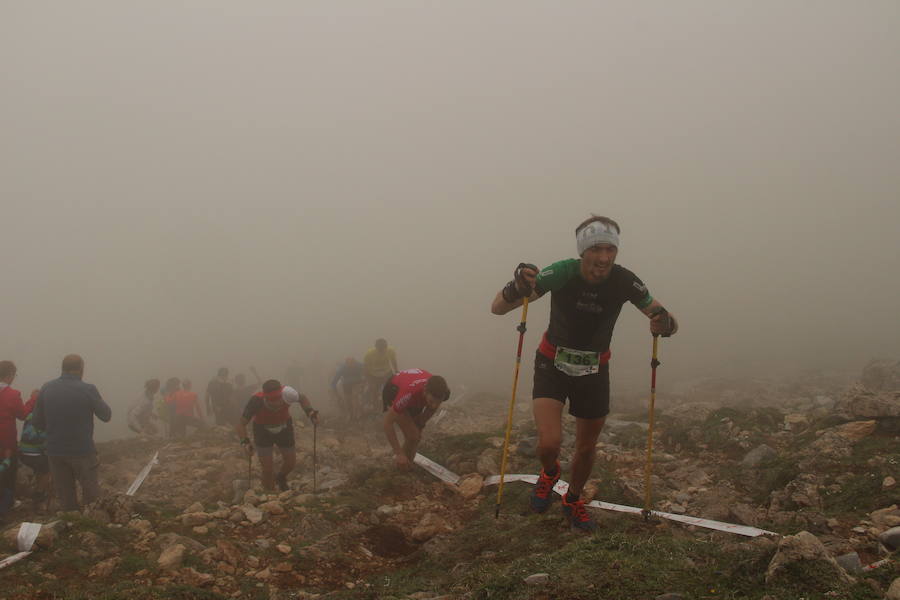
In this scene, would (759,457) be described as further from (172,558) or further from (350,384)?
(350,384)

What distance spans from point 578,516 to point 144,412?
56.5 ft

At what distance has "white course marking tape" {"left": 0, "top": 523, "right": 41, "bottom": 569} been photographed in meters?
6.15

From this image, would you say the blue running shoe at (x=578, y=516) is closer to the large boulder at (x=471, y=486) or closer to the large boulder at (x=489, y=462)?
the large boulder at (x=471, y=486)

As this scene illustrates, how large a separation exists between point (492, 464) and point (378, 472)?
76.4 inches

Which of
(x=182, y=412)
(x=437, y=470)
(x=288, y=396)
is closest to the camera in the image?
(x=437, y=470)

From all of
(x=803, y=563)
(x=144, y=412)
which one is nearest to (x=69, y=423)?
(x=144, y=412)

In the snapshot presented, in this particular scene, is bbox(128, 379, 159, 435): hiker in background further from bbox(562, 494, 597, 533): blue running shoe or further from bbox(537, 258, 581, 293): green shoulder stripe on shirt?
bbox(537, 258, 581, 293): green shoulder stripe on shirt

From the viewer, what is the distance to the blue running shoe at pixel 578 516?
5.89 metres

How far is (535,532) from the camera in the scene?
612cm

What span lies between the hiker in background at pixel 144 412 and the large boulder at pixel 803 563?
1853 centimetres

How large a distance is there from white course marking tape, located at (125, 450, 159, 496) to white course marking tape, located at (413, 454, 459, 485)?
22.7 ft

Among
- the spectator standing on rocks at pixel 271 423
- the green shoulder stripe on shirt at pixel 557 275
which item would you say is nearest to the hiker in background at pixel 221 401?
the spectator standing on rocks at pixel 271 423

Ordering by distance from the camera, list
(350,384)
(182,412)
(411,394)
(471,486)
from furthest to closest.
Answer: (182,412), (350,384), (411,394), (471,486)

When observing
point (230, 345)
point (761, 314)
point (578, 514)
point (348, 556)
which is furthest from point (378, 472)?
point (230, 345)
